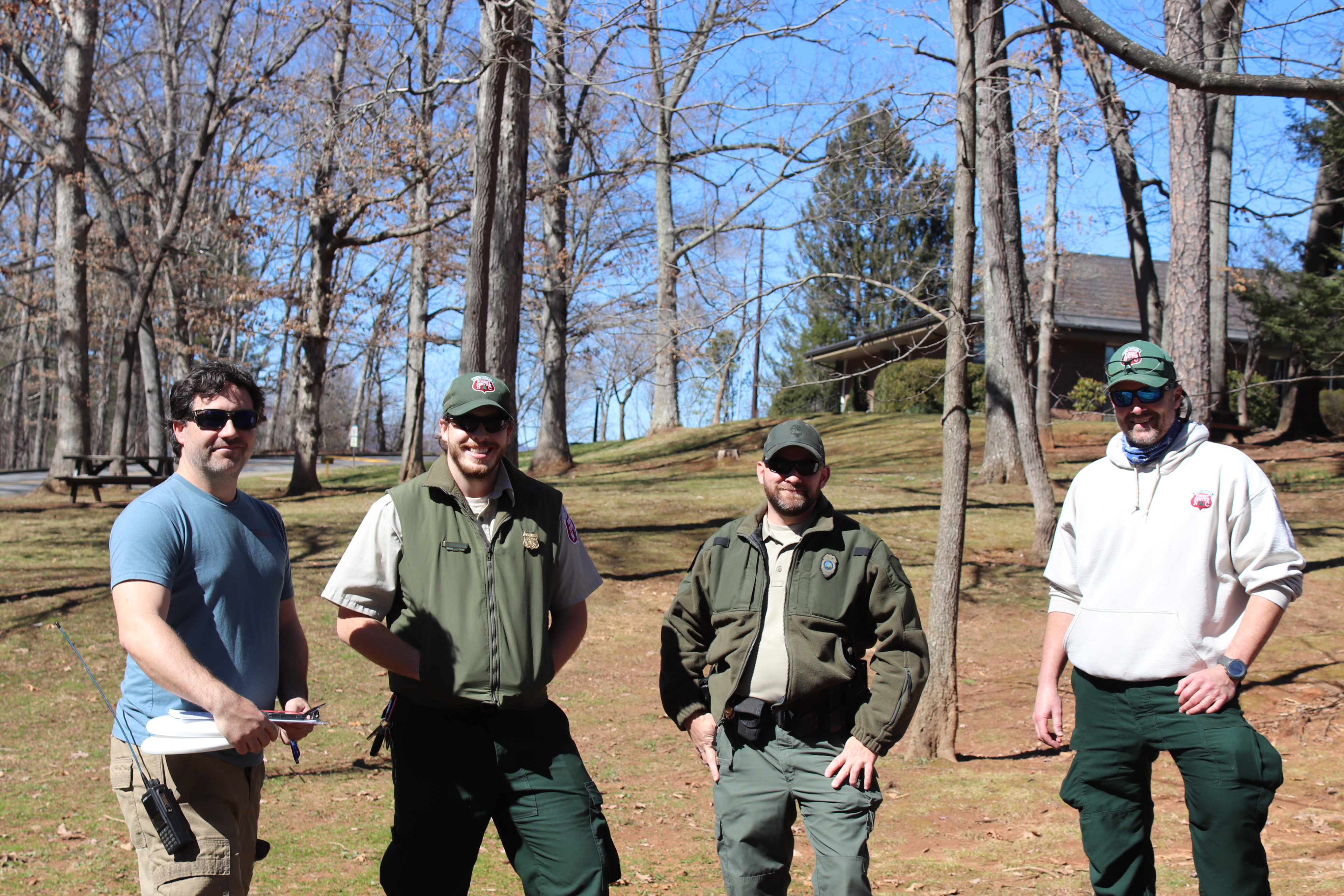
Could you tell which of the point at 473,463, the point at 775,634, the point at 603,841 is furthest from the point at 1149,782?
the point at 473,463

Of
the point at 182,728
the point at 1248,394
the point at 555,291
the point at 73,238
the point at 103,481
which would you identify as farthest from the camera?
A: the point at 1248,394

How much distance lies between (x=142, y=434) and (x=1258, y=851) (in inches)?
1996

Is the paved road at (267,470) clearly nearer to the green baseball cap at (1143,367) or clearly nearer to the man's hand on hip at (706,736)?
the man's hand on hip at (706,736)

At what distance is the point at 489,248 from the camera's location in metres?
9.22

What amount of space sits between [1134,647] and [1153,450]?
0.66 meters

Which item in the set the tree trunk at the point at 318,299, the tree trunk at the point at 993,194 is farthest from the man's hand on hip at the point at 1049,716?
the tree trunk at the point at 318,299

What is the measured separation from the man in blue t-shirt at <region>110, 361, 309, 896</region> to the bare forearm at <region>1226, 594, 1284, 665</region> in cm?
276

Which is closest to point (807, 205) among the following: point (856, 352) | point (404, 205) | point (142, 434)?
point (404, 205)

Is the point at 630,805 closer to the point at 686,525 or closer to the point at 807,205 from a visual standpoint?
the point at 686,525

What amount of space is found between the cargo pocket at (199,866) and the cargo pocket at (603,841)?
3.33ft

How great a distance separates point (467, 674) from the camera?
10.1ft

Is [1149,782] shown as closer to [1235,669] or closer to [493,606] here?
[1235,669]

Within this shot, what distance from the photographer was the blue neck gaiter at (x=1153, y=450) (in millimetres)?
3453

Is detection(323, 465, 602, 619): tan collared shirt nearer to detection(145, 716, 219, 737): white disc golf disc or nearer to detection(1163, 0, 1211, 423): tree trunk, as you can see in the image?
detection(145, 716, 219, 737): white disc golf disc
